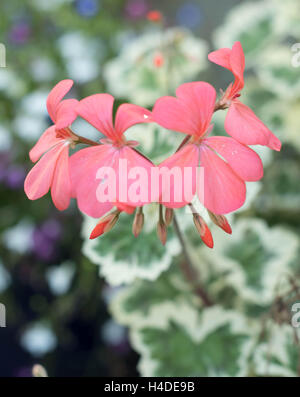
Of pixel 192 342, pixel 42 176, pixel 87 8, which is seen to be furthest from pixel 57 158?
pixel 87 8

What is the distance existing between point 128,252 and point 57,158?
0.32 metres

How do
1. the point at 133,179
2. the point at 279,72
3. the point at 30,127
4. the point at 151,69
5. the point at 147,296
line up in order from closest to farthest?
the point at 133,179
the point at 147,296
the point at 279,72
the point at 151,69
the point at 30,127

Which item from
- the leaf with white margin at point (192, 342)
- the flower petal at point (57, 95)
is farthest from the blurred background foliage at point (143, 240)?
the flower petal at point (57, 95)

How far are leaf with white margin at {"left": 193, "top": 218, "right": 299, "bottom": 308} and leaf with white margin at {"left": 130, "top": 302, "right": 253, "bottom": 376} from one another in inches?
2.8

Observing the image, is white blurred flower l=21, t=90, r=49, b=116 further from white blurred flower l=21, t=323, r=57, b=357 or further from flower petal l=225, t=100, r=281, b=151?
flower petal l=225, t=100, r=281, b=151

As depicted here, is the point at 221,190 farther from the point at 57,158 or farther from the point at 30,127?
the point at 30,127

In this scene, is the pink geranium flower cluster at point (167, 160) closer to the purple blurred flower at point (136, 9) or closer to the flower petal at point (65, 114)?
the flower petal at point (65, 114)

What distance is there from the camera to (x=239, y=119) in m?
0.52

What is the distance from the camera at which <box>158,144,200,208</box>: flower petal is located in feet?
1.64

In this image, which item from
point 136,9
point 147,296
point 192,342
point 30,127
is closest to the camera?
point 192,342

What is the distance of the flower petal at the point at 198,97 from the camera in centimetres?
50

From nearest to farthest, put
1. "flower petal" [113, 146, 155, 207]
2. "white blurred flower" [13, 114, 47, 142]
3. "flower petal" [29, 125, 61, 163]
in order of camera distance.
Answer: "flower petal" [113, 146, 155, 207] < "flower petal" [29, 125, 61, 163] < "white blurred flower" [13, 114, 47, 142]

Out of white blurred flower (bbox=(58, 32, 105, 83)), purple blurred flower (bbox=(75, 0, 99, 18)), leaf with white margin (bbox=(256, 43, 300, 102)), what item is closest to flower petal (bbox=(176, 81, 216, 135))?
leaf with white margin (bbox=(256, 43, 300, 102))
